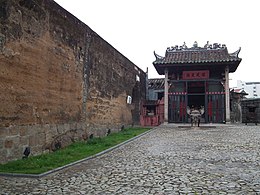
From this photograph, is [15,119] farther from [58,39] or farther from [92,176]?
[58,39]

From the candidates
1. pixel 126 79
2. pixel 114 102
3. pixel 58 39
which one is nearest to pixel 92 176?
pixel 58 39

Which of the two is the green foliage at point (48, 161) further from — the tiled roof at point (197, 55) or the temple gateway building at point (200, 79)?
the tiled roof at point (197, 55)

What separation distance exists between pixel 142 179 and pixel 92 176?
3.38ft

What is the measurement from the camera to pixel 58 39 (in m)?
9.02

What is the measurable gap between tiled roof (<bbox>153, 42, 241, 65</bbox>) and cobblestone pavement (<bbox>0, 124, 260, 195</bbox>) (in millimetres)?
11903

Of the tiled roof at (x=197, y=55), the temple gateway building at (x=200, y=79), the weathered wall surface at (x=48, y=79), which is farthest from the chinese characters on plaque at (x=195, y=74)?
the weathered wall surface at (x=48, y=79)

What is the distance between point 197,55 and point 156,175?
1637 centimetres

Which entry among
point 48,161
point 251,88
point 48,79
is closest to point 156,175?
point 48,161

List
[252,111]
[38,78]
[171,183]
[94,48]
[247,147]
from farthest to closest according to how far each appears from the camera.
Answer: [252,111], [94,48], [247,147], [38,78], [171,183]

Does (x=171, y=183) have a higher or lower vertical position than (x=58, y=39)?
lower

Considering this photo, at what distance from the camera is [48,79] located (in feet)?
27.3

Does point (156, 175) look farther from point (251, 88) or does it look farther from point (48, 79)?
point (251, 88)

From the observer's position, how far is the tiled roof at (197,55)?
19.1 m

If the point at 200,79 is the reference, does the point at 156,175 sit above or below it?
below
